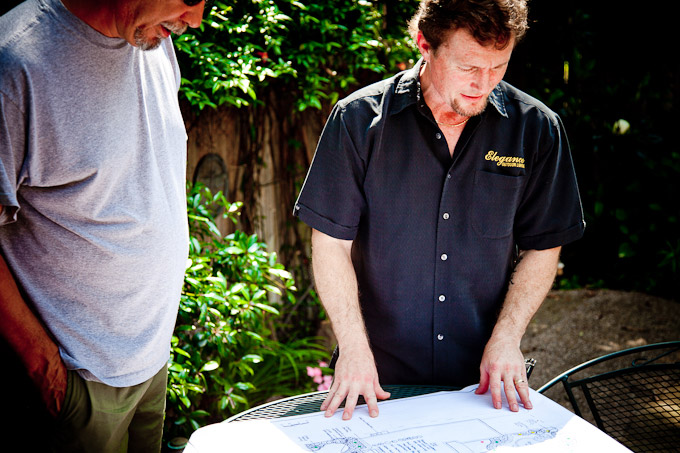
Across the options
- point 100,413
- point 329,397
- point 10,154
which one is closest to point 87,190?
point 10,154

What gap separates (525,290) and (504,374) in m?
0.30

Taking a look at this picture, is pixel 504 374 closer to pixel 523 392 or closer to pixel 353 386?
pixel 523 392

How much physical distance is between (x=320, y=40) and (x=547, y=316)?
2.92 meters

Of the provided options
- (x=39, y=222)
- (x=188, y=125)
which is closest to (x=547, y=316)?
(x=188, y=125)

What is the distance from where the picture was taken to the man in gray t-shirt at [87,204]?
1251 mm

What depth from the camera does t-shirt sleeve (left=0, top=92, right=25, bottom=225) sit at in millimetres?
1180

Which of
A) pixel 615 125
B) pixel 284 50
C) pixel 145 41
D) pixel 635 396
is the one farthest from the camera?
pixel 615 125

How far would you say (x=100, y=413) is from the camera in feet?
4.80

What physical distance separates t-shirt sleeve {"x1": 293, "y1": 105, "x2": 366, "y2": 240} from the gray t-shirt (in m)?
0.38

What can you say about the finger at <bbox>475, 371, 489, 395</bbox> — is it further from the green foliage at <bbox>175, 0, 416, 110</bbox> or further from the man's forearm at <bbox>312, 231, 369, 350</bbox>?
the green foliage at <bbox>175, 0, 416, 110</bbox>

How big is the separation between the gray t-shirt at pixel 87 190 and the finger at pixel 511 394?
2.94 feet

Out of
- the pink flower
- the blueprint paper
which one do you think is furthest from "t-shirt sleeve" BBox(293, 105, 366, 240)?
the pink flower

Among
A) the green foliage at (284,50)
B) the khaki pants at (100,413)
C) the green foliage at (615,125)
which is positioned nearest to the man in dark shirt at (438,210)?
the khaki pants at (100,413)

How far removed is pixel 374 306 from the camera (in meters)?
1.64
